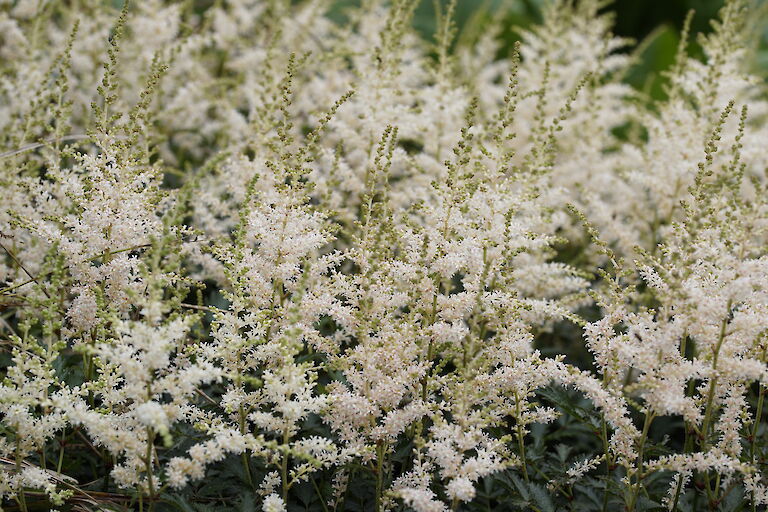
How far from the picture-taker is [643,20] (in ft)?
33.7

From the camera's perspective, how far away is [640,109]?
16.8 feet

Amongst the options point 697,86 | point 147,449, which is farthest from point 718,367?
point 697,86

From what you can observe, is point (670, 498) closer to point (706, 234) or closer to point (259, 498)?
point (706, 234)

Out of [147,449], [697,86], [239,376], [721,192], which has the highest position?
[697,86]

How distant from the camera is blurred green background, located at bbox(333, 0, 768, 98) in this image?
8.20m

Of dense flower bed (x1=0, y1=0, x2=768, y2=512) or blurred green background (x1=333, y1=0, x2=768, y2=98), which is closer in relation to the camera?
dense flower bed (x1=0, y1=0, x2=768, y2=512)

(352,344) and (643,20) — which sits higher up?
(643,20)

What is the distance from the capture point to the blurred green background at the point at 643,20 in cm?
820

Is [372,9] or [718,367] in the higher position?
[372,9]

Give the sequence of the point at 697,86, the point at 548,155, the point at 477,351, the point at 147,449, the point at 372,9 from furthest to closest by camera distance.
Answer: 1. the point at 372,9
2. the point at 697,86
3. the point at 548,155
4. the point at 477,351
5. the point at 147,449

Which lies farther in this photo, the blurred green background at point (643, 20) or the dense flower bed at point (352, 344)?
the blurred green background at point (643, 20)

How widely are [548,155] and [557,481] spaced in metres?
1.49

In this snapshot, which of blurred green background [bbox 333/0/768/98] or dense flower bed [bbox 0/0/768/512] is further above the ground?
blurred green background [bbox 333/0/768/98]

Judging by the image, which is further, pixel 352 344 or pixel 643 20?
pixel 643 20
